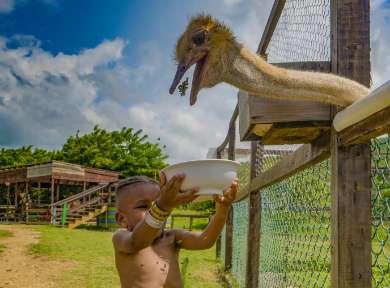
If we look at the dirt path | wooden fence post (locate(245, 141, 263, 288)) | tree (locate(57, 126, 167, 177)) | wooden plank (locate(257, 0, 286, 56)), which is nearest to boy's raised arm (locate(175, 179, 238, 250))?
wooden plank (locate(257, 0, 286, 56))

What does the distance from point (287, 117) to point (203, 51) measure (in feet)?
1.37

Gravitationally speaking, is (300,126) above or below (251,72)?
below

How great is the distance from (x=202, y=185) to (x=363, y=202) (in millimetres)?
587

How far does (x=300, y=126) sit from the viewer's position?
72.9 inches

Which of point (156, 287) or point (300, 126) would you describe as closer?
point (300, 126)

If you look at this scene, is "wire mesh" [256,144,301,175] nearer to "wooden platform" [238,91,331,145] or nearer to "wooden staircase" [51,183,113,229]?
"wooden platform" [238,91,331,145]

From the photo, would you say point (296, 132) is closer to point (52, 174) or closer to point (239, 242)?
point (239, 242)

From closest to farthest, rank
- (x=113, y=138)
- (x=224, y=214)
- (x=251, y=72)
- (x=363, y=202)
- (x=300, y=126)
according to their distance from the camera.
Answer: (x=363, y=202)
(x=251, y=72)
(x=300, y=126)
(x=224, y=214)
(x=113, y=138)

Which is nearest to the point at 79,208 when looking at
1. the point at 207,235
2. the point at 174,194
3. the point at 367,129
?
the point at 207,235

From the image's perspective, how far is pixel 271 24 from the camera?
127 inches

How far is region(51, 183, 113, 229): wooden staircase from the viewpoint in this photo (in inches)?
799

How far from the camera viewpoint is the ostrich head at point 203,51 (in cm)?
178

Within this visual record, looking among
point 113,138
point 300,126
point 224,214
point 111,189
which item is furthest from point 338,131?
point 113,138

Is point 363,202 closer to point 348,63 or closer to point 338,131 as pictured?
point 338,131
